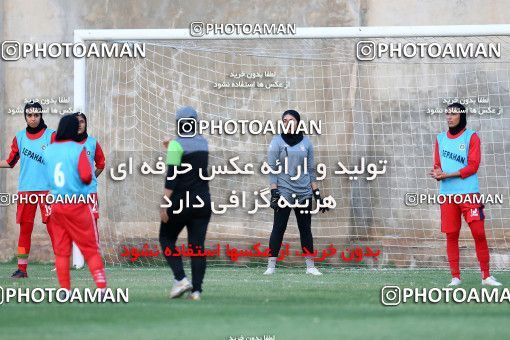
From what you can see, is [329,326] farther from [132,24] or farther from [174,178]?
[132,24]

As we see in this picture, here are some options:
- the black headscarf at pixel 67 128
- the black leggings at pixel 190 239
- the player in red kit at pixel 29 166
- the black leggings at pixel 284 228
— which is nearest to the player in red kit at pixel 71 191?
the black headscarf at pixel 67 128

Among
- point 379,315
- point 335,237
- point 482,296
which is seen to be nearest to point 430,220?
point 335,237

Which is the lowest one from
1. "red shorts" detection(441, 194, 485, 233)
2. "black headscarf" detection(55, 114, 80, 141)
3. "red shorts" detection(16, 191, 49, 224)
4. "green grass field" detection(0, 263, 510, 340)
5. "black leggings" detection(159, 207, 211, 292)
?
"green grass field" detection(0, 263, 510, 340)

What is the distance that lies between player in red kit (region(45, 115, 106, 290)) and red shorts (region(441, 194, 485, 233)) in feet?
13.4

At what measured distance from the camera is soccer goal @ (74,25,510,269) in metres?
19.1

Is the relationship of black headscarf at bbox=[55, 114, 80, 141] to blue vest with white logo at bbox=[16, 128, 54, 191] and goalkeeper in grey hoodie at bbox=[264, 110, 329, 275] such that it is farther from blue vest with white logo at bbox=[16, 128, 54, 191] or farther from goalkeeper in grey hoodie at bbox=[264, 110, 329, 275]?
goalkeeper in grey hoodie at bbox=[264, 110, 329, 275]

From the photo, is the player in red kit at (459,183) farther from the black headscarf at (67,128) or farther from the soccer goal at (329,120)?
the soccer goal at (329,120)

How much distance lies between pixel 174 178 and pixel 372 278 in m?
4.32

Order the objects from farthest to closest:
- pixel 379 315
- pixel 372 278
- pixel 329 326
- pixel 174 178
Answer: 1. pixel 372 278
2. pixel 174 178
3. pixel 379 315
4. pixel 329 326

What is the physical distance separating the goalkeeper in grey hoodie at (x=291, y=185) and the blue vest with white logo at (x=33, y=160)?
273 centimetres

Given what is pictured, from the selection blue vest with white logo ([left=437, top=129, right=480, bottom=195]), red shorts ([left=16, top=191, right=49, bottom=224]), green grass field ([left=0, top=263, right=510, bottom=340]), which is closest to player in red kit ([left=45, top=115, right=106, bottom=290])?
green grass field ([left=0, top=263, right=510, bottom=340])

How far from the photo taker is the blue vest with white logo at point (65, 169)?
1180 centimetres

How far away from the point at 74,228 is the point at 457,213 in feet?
14.3

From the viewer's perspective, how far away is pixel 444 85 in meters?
19.3
